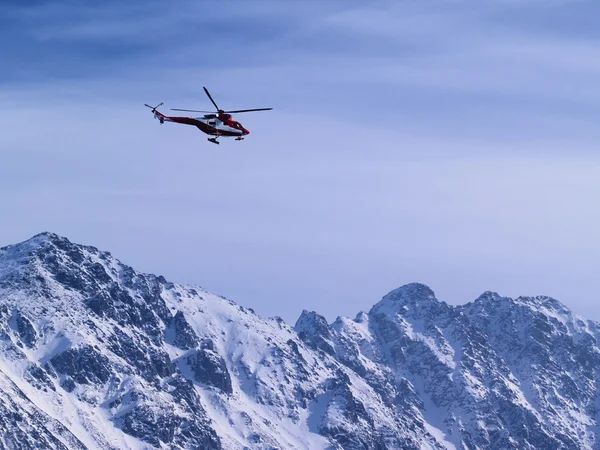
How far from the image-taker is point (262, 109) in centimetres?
19850

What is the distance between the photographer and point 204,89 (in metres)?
200

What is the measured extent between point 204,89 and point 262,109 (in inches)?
357
